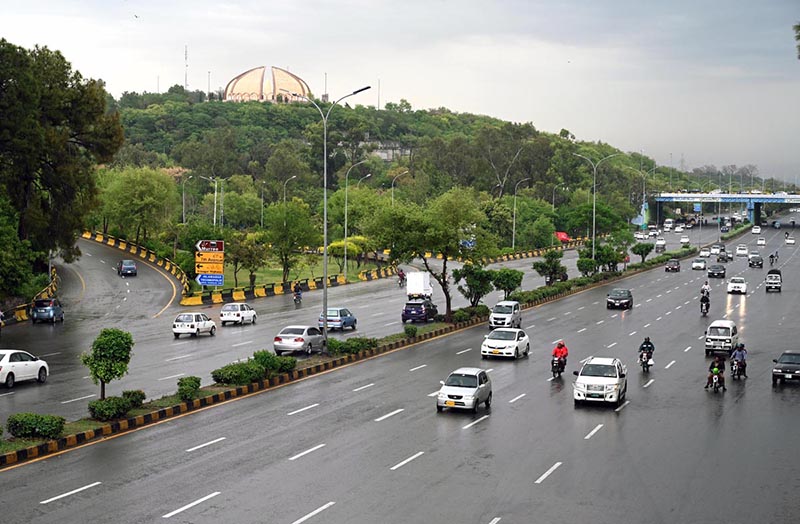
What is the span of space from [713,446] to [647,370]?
13.5 meters

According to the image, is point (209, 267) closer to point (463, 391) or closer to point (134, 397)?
point (134, 397)

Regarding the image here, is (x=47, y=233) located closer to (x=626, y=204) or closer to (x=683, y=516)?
(x=683, y=516)

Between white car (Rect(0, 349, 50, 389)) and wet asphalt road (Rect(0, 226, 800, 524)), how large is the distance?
8.18 metres

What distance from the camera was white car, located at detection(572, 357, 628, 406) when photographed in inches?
1190

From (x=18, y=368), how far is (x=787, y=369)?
2670cm

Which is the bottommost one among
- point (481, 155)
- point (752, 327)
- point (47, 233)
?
point (752, 327)

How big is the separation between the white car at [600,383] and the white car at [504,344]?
9807 millimetres

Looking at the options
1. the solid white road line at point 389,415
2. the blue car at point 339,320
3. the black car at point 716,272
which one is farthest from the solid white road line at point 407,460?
the black car at point 716,272

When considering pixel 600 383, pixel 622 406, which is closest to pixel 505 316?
pixel 622 406

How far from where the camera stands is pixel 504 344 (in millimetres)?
41188

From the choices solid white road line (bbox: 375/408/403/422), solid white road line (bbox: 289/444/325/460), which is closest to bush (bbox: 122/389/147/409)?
solid white road line (bbox: 289/444/325/460)

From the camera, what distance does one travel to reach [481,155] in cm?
16962

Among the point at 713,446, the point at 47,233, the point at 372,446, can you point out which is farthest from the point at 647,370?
the point at 47,233

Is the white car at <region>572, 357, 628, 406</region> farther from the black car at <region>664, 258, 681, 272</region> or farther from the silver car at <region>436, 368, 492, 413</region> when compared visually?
the black car at <region>664, 258, 681, 272</region>
